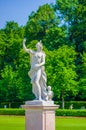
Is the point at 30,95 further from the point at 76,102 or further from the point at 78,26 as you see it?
the point at 78,26

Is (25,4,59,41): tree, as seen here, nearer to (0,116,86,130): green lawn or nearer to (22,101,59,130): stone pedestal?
(0,116,86,130): green lawn

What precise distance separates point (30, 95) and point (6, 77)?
4.70 m

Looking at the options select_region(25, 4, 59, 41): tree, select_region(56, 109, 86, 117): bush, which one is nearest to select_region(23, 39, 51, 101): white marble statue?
select_region(56, 109, 86, 117): bush

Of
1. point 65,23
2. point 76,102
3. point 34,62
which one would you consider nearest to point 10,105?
point 76,102

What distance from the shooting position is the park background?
55003 millimetres

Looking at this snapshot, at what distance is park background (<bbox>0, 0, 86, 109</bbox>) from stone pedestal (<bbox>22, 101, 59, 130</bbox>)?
114 feet

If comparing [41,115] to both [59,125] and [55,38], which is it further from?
[55,38]

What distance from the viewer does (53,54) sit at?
182 ft

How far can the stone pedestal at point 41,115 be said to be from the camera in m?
18.8

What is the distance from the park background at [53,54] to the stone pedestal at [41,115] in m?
34.7

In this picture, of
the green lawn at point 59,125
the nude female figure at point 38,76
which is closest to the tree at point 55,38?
the green lawn at point 59,125

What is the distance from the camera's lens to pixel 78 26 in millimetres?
63719

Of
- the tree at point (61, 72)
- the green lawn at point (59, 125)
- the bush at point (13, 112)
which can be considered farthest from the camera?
the tree at point (61, 72)

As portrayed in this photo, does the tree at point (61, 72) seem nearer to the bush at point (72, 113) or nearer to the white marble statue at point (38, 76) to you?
the bush at point (72, 113)
